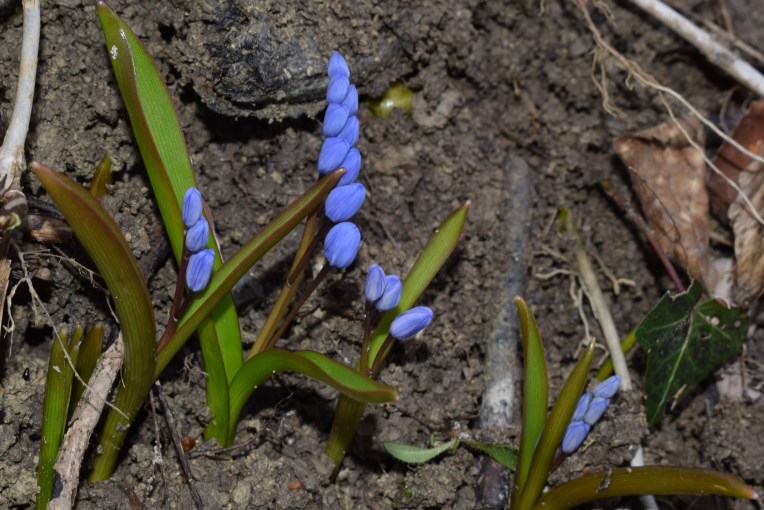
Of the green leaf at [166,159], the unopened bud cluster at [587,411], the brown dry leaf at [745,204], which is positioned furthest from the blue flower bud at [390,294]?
the brown dry leaf at [745,204]

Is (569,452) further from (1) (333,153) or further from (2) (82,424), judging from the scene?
(2) (82,424)

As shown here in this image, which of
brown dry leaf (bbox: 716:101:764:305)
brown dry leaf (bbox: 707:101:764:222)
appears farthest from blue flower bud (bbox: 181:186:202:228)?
brown dry leaf (bbox: 707:101:764:222)

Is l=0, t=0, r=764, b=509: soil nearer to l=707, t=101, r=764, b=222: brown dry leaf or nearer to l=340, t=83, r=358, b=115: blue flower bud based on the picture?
l=707, t=101, r=764, b=222: brown dry leaf

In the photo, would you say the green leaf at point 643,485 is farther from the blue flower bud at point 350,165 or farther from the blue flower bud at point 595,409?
the blue flower bud at point 350,165

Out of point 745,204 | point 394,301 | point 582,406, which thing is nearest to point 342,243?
point 394,301

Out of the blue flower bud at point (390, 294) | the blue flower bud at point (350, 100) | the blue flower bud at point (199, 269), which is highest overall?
the blue flower bud at point (350, 100)
